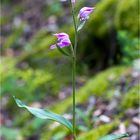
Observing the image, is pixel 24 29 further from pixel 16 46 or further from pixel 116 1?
pixel 116 1

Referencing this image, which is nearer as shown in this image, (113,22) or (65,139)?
(65,139)

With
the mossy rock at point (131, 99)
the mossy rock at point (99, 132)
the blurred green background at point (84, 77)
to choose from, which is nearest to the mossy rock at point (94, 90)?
the blurred green background at point (84, 77)

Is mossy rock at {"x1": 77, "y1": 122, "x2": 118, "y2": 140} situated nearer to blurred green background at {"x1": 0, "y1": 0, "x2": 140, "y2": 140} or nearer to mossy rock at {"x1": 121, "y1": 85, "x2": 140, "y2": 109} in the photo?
blurred green background at {"x1": 0, "y1": 0, "x2": 140, "y2": 140}

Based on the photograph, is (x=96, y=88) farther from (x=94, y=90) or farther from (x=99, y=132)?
(x=99, y=132)

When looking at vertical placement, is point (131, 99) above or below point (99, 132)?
above

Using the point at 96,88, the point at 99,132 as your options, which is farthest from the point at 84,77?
the point at 99,132

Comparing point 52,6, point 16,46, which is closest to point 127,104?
point 16,46

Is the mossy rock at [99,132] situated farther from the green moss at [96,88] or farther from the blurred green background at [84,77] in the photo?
the green moss at [96,88]

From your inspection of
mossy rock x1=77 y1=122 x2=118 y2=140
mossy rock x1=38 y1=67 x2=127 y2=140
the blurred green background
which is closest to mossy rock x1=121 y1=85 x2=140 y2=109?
the blurred green background

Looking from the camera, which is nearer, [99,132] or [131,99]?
[99,132]
